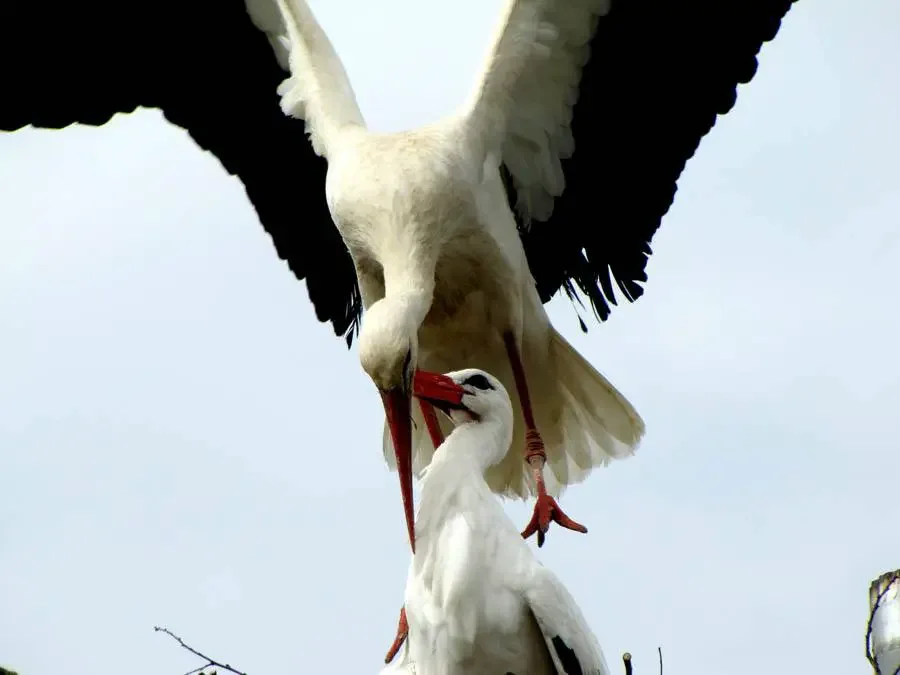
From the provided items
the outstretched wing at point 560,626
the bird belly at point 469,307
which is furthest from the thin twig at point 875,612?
the bird belly at point 469,307

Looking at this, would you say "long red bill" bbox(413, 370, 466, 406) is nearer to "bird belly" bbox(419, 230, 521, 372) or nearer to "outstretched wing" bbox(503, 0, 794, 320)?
"bird belly" bbox(419, 230, 521, 372)

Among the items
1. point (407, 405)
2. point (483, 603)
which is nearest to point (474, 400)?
point (407, 405)

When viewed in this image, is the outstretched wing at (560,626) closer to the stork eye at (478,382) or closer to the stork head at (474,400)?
the stork head at (474,400)

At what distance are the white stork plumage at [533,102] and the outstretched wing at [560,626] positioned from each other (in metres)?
1.66

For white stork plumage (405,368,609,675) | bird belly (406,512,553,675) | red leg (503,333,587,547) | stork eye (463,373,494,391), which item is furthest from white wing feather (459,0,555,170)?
bird belly (406,512,553,675)

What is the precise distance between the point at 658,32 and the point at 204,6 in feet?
4.48

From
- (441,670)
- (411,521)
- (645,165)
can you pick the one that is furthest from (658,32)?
(441,670)

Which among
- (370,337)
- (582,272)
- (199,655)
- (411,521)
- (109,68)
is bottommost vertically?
(199,655)

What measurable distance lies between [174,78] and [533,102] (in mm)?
1159

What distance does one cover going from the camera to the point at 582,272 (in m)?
6.53

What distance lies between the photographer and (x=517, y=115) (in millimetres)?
6113

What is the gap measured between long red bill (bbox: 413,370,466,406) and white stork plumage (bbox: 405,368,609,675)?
0.39 metres

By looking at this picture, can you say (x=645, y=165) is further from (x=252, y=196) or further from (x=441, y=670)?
(x=441, y=670)

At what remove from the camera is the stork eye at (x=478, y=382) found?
5.15m
